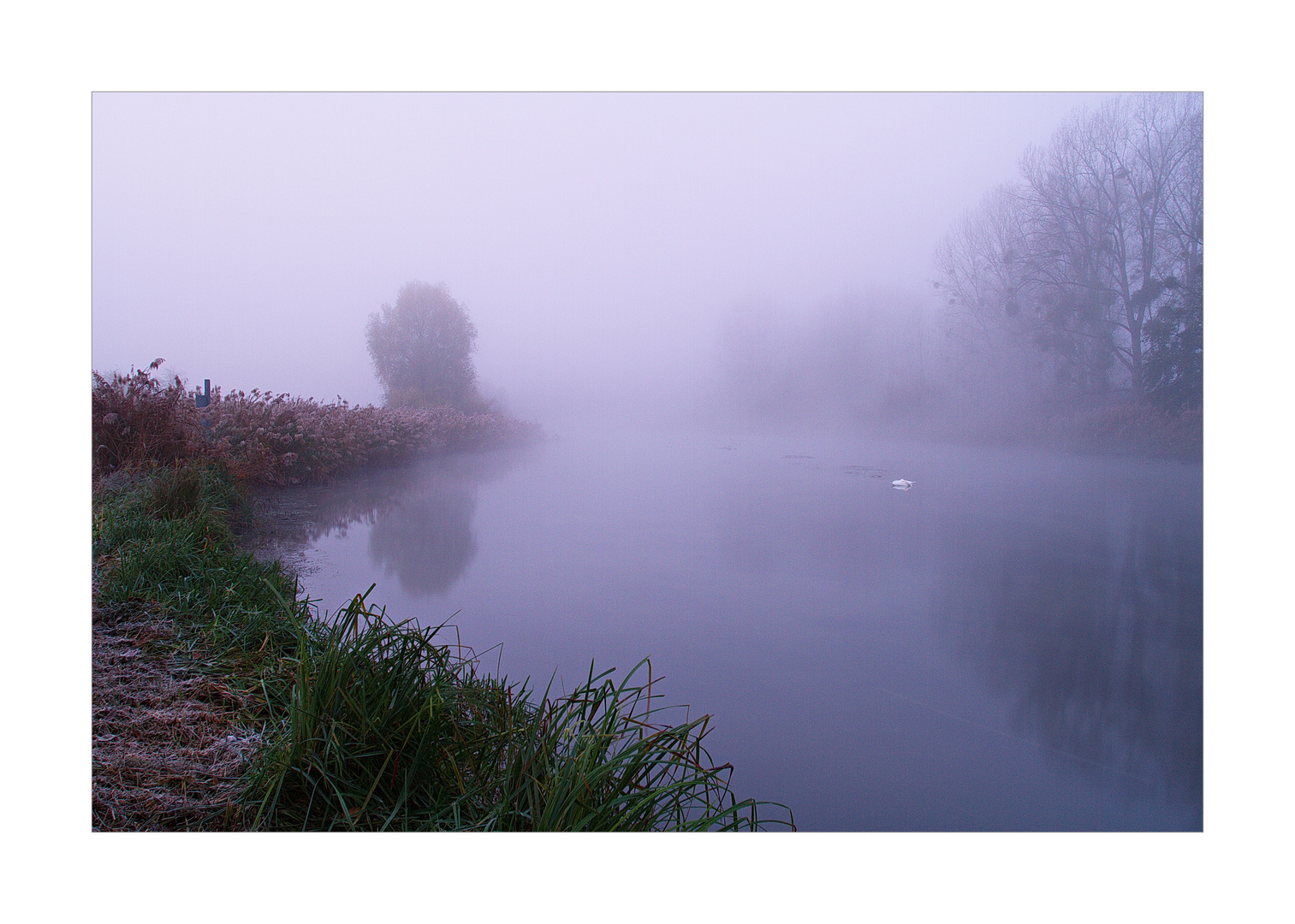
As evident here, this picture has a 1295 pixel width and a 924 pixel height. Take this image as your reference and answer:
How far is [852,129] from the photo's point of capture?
2.59 m

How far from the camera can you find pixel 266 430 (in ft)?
11.4

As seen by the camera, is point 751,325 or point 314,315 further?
point 751,325

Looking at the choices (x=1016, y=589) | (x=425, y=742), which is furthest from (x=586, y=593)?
(x=1016, y=589)

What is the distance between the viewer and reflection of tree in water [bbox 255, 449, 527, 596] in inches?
90.7

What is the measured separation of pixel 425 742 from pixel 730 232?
412 cm

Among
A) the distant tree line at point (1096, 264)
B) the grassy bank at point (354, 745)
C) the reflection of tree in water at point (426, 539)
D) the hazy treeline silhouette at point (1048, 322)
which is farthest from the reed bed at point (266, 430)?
the distant tree line at point (1096, 264)

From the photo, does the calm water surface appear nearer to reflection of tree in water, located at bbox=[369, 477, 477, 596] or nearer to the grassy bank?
reflection of tree in water, located at bbox=[369, 477, 477, 596]

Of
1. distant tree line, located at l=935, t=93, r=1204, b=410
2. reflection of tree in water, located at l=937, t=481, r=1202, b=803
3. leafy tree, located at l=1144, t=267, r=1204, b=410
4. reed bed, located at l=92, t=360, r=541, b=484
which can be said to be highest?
distant tree line, located at l=935, t=93, r=1204, b=410

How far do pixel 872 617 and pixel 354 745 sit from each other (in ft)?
5.54

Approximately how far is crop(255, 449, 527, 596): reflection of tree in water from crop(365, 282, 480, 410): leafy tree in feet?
Answer: 2.03

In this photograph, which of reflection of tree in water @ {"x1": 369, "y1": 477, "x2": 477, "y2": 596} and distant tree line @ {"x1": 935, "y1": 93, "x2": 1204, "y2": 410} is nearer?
reflection of tree in water @ {"x1": 369, "y1": 477, "x2": 477, "y2": 596}

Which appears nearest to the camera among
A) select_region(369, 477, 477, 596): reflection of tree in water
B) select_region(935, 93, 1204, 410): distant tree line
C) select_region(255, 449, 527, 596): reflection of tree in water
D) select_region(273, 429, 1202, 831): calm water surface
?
select_region(273, 429, 1202, 831): calm water surface

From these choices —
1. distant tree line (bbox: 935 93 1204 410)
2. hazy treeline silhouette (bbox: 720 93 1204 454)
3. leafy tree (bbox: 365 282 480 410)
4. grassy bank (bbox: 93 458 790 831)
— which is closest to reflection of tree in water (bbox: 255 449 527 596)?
leafy tree (bbox: 365 282 480 410)

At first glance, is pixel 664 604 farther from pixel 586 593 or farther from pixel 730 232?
pixel 730 232
